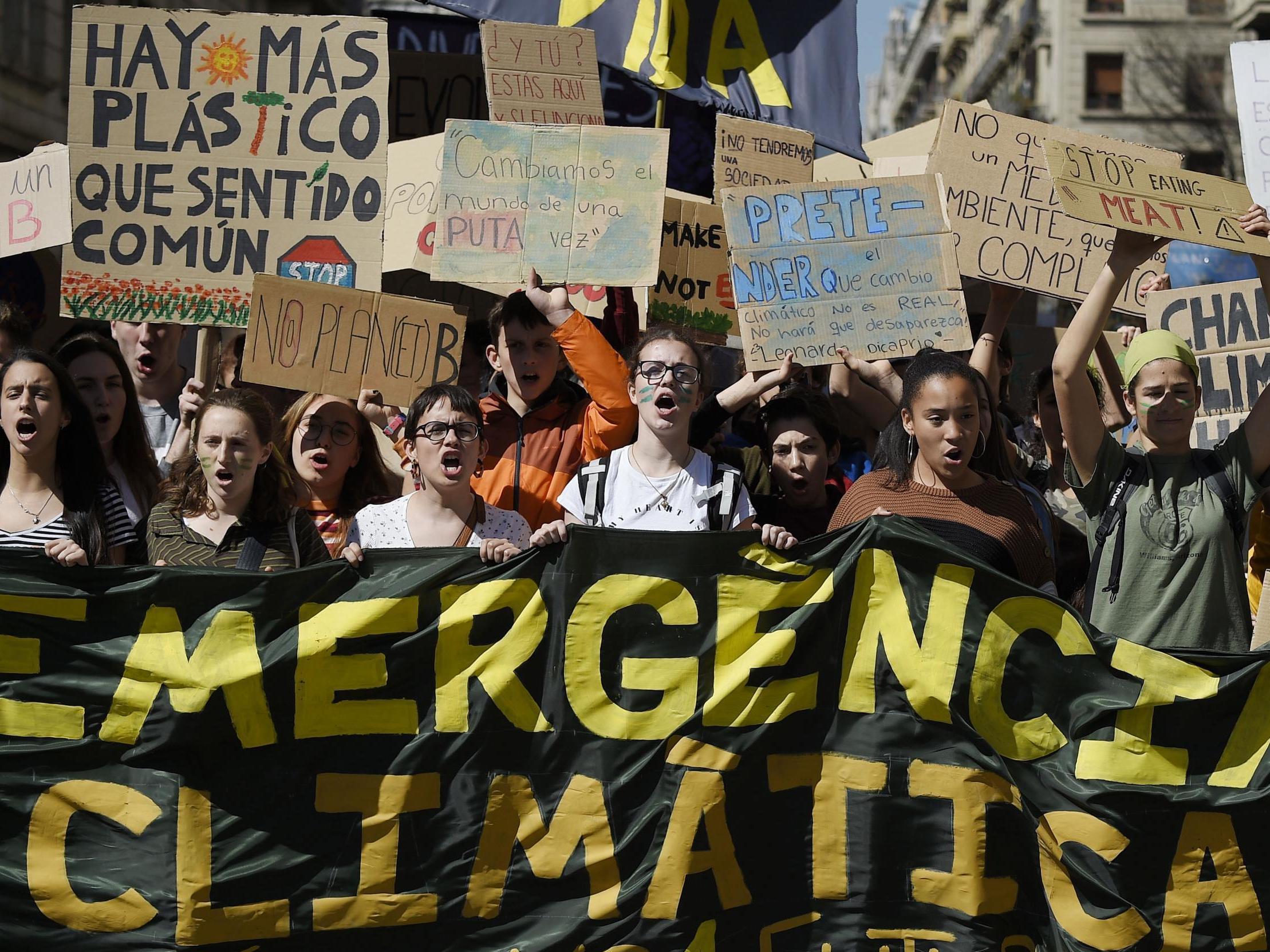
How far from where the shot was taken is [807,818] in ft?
12.7

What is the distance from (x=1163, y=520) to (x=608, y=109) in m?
5.44

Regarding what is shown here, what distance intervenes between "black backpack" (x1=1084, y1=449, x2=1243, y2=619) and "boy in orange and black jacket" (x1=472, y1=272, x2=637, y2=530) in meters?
1.40

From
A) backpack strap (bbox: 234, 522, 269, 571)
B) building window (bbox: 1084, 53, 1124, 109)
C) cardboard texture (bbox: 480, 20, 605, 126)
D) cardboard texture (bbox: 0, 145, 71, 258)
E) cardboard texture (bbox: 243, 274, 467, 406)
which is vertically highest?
building window (bbox: 1084, 53, 1124, 109)

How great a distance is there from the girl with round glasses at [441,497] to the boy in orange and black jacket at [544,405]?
0.35 m

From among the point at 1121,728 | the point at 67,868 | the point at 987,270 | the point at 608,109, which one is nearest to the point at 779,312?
the point at 987,270

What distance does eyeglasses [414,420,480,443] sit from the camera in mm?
4246

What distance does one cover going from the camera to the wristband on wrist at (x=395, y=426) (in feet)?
17.1

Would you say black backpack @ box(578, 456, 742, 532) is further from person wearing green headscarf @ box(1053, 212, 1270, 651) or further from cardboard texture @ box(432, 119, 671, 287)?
cardboard texture @ box(432, 119, 671, 287)

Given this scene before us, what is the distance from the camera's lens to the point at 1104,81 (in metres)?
46.7

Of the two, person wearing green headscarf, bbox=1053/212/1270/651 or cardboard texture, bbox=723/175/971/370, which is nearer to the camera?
person wearing green headscarf, bbox=1053/212/1270/651

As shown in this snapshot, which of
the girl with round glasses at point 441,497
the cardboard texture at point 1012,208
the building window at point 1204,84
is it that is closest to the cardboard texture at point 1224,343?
the cardboard texture at point 1012,208

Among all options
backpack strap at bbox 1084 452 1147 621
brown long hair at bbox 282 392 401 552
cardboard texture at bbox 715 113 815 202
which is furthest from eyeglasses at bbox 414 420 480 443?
cardboard texture at bbox 715 113 815 202

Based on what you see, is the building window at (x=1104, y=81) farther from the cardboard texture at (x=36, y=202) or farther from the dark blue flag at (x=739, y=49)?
the cardboard texture at (x=36, y=202)

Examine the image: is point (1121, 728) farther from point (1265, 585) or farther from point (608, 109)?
point (608, 109)
